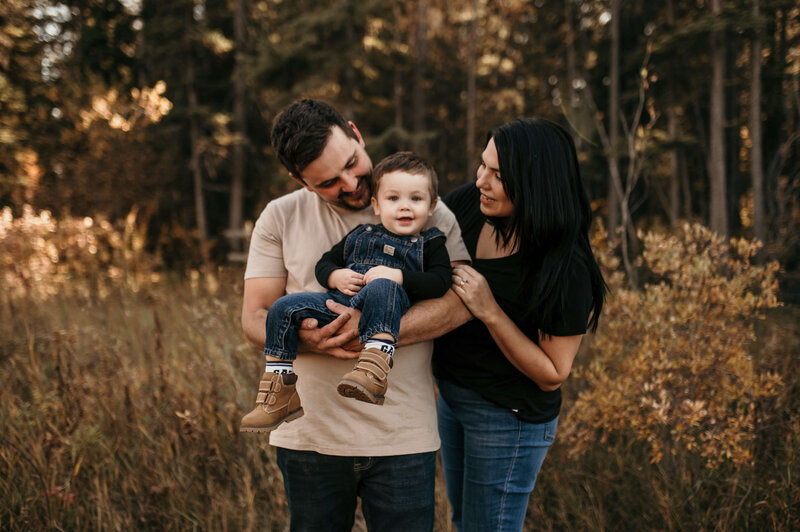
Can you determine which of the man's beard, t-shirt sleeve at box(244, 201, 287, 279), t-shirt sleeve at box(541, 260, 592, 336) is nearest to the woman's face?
t-shirt sleeve at box(541, 260, 592, 336)

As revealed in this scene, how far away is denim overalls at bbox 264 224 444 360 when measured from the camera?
1699 millimetres

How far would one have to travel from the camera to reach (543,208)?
168 cm

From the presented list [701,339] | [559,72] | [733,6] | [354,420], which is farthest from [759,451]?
[559,72]

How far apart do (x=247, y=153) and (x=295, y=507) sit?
14329 millimetres

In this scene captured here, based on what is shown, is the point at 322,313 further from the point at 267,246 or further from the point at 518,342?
the point at 518,342

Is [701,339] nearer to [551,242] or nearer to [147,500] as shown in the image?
[551,242]

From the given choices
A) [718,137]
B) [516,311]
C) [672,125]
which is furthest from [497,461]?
[672,125]

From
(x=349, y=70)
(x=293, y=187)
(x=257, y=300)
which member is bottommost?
(x=257, y=300)

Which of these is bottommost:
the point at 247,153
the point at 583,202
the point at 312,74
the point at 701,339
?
the point at 701,339

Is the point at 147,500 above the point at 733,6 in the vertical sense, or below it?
below

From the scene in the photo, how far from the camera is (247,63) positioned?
12.9 metres

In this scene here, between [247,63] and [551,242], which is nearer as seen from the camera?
[551,242]

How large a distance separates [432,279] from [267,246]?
2.10 feet

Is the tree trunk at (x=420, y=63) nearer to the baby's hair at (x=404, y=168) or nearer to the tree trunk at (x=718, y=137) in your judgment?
the tree trunk at (x=718, y=137)
